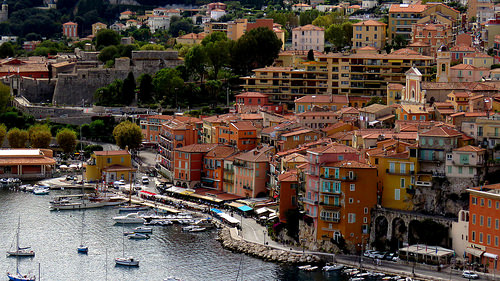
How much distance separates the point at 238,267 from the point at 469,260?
884 cm

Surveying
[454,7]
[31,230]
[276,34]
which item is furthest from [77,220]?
[454,7]

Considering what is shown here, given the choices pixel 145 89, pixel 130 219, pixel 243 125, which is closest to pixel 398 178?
pixel 130 219

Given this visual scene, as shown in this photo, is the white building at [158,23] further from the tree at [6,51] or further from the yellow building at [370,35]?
the yellow building at [370,35]

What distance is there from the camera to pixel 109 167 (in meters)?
63.4

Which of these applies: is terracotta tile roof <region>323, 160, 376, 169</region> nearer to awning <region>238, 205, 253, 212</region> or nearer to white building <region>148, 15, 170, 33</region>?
awning <region>238, 205, 253, 212</region>

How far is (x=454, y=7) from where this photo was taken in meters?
85.4

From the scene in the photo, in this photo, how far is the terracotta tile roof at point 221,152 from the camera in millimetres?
58250

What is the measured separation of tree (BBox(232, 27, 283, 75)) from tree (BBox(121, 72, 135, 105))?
7.10 metres

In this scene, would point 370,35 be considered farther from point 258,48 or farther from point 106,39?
point 106,39

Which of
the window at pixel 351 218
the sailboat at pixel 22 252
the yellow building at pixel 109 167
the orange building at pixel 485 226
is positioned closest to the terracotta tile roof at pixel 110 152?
the yellow building at pixel 109 167

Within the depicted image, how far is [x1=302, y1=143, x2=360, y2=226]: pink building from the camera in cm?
4581

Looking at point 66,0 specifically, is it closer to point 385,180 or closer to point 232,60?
point 232,60

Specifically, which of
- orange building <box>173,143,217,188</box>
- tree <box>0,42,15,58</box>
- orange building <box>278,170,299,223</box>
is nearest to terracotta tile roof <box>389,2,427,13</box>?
orange building <box>173,143,217,188</box>

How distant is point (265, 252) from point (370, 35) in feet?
105
